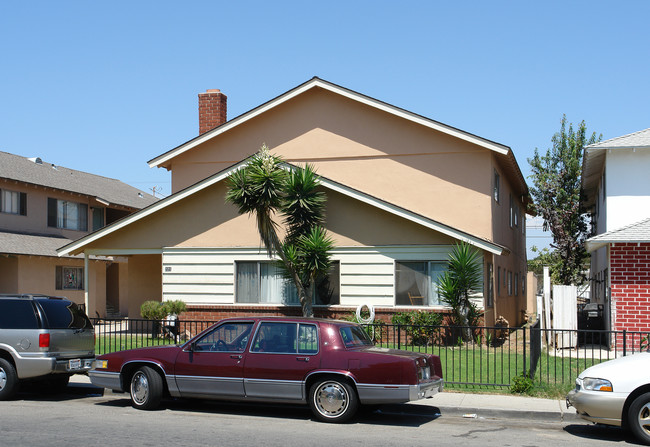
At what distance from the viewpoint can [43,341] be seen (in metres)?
12.4

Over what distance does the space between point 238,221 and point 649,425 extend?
1430 cm

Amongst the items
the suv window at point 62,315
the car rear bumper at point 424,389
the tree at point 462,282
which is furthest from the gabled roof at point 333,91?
the suv window at point 62,315

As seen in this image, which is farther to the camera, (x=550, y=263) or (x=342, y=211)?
(x=550, y=263)

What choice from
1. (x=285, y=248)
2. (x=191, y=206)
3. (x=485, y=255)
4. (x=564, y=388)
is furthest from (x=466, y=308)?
(x=191, y=206)

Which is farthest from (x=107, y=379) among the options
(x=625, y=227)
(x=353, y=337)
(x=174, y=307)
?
(x=625, y=227)

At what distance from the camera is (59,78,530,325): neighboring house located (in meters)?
20.3

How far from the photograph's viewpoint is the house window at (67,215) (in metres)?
33.8

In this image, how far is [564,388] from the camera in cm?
1250

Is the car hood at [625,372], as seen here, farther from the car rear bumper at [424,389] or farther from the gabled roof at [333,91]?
the gabled roof at [333,91]

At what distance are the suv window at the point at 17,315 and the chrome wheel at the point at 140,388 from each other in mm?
2204

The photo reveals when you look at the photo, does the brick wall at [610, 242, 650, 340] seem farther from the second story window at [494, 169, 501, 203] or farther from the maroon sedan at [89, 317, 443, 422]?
the maroon sedan at [89, 317, 443, 422]

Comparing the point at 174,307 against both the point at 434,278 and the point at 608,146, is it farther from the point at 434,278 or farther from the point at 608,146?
the point at 608,146

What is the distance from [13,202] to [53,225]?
2.59 m

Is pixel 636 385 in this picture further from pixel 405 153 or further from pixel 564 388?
pixel 405 153
